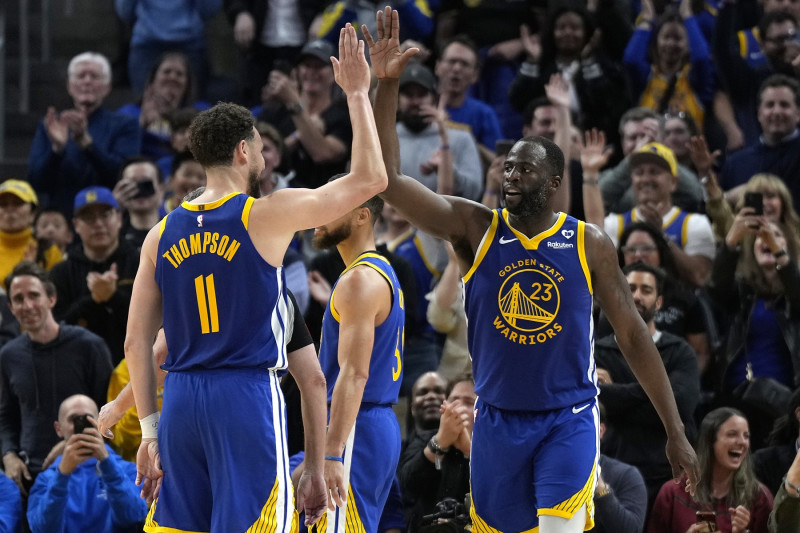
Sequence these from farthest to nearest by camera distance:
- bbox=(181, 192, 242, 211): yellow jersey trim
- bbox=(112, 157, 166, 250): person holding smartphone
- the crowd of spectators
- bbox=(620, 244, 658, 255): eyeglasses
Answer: bbox=(112, 157, 166, 250): person holding smartphone → bbox=(620, 244, 658, 255): eyeglasses → the crowd of spectators → bbox=(181, 192, 242, 211): yellow jersey trim

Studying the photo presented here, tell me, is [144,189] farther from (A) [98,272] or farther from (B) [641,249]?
(B) [641,249]

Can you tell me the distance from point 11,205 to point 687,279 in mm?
5431

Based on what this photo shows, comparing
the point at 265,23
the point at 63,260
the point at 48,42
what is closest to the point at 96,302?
the point at 63,260

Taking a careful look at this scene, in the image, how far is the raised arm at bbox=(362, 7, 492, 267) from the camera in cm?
593

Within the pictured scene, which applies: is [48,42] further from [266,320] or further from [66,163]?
[266,320]

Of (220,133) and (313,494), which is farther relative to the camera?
(313,494)

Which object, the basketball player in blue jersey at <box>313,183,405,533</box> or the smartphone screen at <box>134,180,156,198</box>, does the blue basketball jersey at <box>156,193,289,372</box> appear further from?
the smartphone screen at <box>134,180,156,198</box>

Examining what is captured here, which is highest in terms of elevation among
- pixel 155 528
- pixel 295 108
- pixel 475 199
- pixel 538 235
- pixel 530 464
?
pixel 295 108

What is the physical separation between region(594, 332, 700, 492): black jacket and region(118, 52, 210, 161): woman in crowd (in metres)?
5.68

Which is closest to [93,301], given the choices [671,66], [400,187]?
[400,187]

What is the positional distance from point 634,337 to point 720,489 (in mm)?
2400

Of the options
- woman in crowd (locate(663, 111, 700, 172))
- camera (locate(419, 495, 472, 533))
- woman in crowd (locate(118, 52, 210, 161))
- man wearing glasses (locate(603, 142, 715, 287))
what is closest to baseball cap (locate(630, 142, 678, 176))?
man wearing glasses (locate(603, 142, 715, 287))

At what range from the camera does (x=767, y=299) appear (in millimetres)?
9477

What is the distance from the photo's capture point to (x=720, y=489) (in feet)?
26.7
